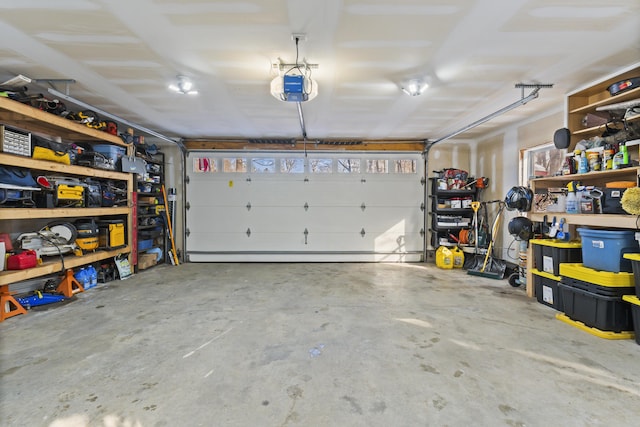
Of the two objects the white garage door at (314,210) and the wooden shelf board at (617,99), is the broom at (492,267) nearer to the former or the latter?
the white garage door at (314,210)

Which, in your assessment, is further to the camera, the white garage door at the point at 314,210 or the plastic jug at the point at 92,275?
the white garage door at the point at 314,210

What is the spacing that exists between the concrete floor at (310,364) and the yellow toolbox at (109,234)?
949mm

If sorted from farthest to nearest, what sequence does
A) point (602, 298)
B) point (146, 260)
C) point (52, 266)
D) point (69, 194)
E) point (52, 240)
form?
point (146, 260) → point (69, 194) → point (52, 240) → point (52, 266) → point (602, 298)

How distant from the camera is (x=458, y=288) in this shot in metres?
3.95

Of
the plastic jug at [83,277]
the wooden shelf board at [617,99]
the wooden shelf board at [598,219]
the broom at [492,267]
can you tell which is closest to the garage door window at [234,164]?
the plastic jug at [83,277]

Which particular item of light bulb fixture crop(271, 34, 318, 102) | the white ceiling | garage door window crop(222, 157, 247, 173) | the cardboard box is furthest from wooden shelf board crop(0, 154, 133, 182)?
light bulb fixture crop(271, 34, 318, 102)

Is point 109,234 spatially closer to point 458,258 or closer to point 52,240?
point 52,240

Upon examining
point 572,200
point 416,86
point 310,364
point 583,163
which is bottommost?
point 310,364

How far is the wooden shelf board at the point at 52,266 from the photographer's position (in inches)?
111

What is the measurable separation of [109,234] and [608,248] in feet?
20.0

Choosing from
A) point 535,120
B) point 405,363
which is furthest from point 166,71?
point 535,120

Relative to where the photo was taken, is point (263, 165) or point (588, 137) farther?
point (263, 165)

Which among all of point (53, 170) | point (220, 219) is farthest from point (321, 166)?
point (53, 170)

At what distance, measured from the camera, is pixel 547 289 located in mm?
3191
